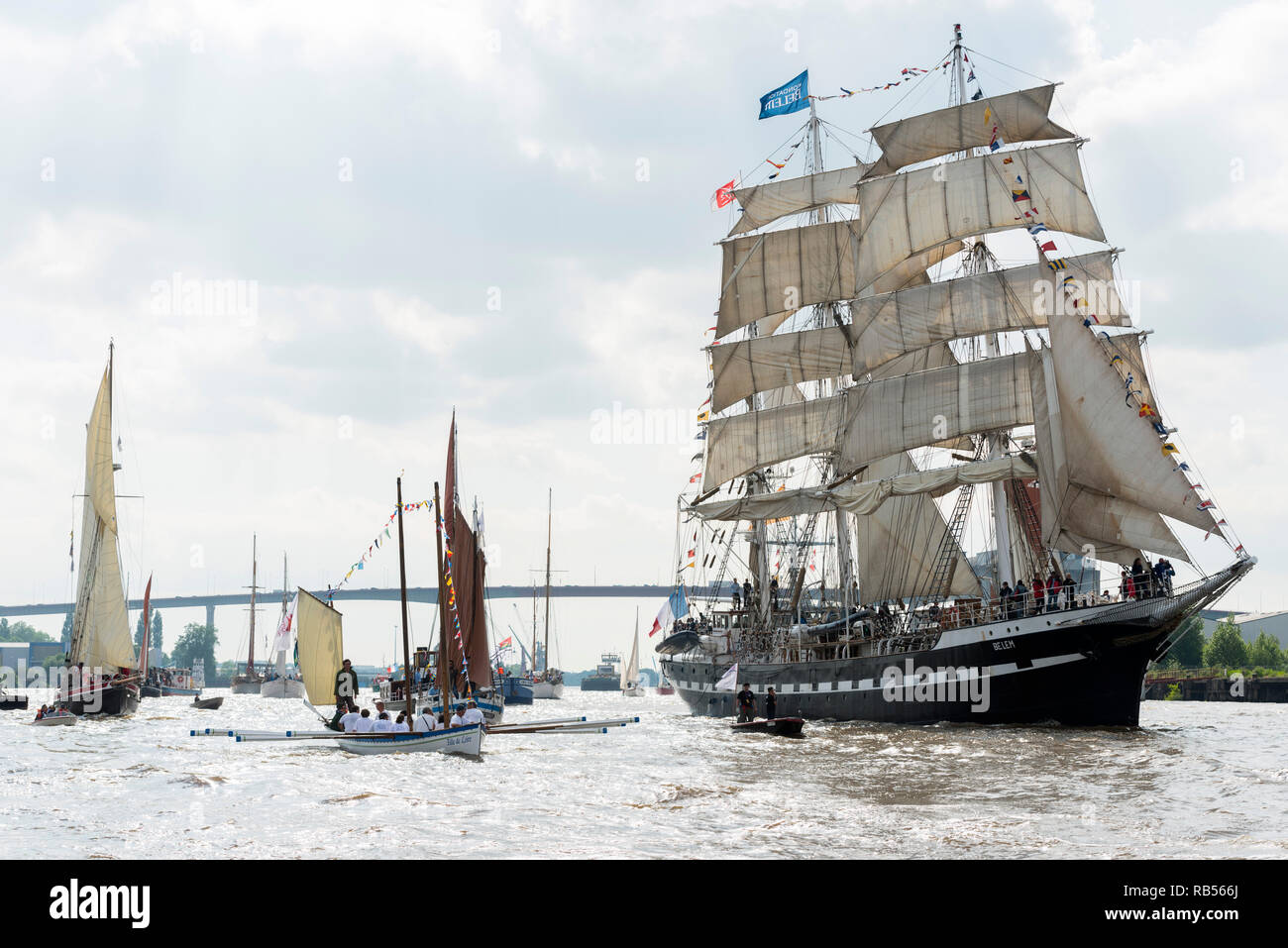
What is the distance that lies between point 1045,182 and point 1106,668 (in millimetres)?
26690

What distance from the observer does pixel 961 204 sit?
202 feet

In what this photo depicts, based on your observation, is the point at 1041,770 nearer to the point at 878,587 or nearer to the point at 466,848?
the point at 466,848

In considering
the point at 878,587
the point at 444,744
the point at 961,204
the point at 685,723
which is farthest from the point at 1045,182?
the point at 444,744

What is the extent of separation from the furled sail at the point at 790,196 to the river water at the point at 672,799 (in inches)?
1825

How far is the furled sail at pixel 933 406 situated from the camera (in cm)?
5794

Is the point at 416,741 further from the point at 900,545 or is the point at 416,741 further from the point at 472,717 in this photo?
the point at 900,545

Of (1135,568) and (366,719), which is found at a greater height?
(1135,568)

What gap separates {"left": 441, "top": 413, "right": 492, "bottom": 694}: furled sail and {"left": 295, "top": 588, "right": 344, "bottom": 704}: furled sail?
4.56 metres

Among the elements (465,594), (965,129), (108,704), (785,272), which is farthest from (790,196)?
(108,704)

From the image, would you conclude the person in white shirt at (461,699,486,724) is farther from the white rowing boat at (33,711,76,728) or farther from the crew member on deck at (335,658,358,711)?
the white rowing boat at (33,711,76,728)

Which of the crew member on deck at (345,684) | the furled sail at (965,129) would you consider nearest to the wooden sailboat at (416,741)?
the crew member on deck at (345,684)

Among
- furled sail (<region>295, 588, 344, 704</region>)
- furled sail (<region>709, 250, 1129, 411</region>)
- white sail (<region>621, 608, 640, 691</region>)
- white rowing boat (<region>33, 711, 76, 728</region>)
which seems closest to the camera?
furled sail (<region>295, 588, 344, 704</region>)

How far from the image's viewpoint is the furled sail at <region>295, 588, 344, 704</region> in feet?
152

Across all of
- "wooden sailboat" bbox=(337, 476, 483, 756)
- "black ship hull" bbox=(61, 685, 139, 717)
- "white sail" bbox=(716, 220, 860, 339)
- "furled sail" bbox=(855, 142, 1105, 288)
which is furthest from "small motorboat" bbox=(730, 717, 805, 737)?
"white sail" bbox=(716, 220, 860, 339)
